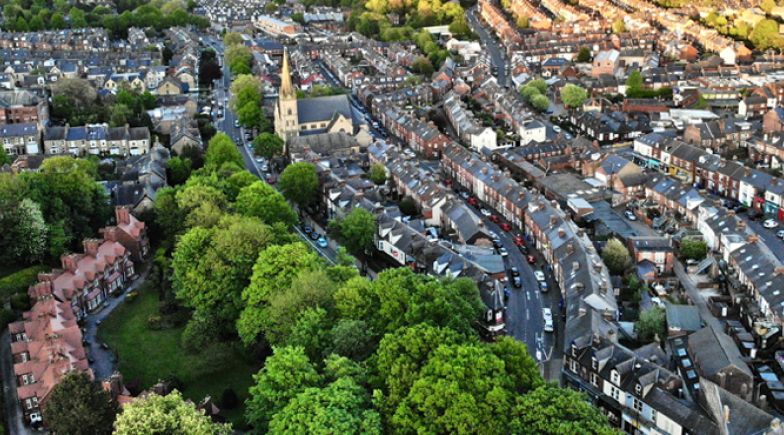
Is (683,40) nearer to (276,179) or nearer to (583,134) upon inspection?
(583,134)

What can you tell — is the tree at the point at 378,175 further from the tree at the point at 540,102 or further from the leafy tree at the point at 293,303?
A: the tree at the point at 540,102

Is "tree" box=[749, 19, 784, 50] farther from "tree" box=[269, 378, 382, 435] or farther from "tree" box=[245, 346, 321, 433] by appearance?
"tree" box=[269, 378, 382, 435]

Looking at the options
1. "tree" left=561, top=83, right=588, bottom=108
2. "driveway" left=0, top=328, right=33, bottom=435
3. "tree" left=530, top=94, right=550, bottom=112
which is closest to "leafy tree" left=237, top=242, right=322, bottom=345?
"driveway" left=0, top=328, right=33, bottom=435

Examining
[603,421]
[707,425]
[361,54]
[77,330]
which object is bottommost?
[361,54]

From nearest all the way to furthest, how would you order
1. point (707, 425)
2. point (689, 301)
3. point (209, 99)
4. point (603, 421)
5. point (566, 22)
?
point (603, 421), point (707, 425), point (689, 301), point (209, 99), point (566, 22)

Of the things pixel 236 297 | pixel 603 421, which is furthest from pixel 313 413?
pixel 236 297

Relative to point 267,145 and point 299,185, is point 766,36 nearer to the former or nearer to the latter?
point 267,145
